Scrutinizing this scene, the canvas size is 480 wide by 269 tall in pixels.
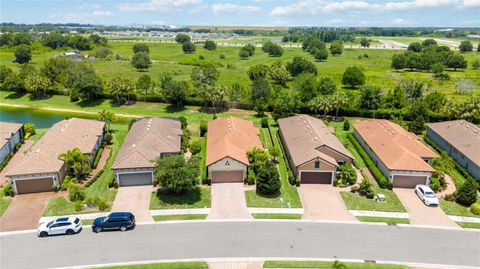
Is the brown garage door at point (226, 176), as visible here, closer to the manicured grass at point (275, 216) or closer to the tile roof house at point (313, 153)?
the tile roof house at point (313, 153)

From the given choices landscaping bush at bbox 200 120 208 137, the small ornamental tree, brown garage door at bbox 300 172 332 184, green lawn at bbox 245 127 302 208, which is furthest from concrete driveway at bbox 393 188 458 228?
landscaping bush at bbox 200 120 208 137

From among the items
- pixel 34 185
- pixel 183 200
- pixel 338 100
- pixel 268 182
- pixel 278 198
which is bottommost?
pixel 278 198

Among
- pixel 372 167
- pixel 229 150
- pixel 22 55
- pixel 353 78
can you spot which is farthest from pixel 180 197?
pixel 22 55

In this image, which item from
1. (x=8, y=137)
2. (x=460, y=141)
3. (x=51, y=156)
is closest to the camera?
(x=51, y=156)

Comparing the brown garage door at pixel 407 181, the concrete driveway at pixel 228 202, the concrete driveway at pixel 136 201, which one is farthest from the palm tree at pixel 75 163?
the brown garage door at pixel 407 181

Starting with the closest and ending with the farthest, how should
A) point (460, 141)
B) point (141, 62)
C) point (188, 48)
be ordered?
1. point (460, 141)
2. point (141, 62)
3. point (188, 48)

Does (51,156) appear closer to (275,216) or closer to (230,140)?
(230,140)
